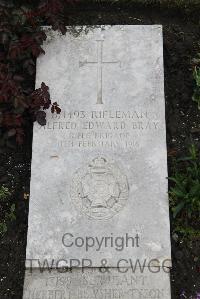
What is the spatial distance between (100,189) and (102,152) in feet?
1.17

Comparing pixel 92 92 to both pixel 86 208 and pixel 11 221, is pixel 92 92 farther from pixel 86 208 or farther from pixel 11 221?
pixel 11 221

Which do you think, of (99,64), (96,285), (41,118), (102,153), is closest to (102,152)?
(102,153)

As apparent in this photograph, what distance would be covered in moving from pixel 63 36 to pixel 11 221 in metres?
1.91

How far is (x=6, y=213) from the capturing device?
173 inches

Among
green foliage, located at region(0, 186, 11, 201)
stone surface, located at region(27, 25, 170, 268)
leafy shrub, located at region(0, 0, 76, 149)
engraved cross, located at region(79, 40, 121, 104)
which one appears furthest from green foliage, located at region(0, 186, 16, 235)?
engraved cross, located at region(79, 40, 121, 104)

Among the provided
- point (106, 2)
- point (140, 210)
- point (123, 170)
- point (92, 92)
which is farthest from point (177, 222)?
point (106, 2)

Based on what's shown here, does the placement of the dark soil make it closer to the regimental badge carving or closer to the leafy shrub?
the leafy shrub

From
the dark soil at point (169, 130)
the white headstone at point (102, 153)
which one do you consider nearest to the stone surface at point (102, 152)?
the white headstone at point (102, 153)

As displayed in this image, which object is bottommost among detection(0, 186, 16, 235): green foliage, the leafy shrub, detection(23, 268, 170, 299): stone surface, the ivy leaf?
detection(23, 268, 170, 299): stone surface

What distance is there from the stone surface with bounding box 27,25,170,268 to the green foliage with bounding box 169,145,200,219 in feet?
0.46

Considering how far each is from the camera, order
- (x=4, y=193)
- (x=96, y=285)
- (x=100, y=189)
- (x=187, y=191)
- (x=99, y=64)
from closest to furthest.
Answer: (x=96, y=285), (x=100, y=189), (x=187, y=191), (x=4, y=193), (x=99, y=64)

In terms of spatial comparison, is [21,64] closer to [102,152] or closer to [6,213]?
[102,152]

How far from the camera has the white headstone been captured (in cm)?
404

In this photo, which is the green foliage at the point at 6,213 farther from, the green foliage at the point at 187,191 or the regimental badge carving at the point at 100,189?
the green foliage at the point at 187,191
